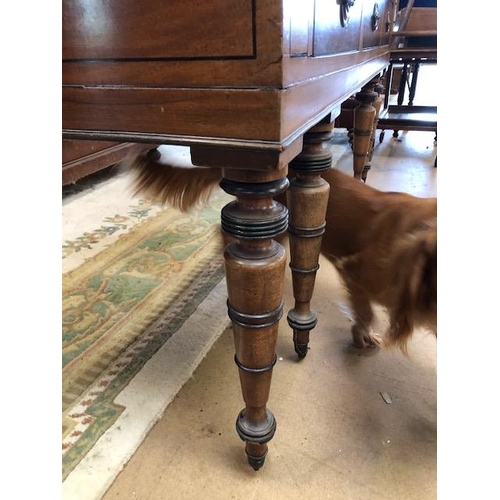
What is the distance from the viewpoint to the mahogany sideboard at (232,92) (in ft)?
1.27

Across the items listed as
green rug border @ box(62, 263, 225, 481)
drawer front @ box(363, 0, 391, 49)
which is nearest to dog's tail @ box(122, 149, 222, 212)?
green rug border @ box(62, 263, 225, 481)

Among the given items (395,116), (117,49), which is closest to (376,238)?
(117,49)

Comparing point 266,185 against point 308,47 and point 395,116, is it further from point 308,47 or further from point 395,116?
point 395,116

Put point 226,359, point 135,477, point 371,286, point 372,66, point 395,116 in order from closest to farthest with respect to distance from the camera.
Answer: point 135,477, point 371,286, point 226,359, point 372,66, point 395,116

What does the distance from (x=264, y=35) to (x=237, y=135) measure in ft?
0.30

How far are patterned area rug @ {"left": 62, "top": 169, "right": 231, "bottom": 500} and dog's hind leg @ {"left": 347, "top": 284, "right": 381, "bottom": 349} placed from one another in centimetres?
32

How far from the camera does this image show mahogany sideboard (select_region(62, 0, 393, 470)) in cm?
39

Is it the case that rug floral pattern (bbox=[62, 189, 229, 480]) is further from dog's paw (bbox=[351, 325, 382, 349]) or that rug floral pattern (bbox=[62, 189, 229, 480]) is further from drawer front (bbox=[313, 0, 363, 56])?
drawer front (bbox=[313, 0, 363, 56])

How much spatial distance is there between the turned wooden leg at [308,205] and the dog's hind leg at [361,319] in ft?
0.33

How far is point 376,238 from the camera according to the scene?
85cm

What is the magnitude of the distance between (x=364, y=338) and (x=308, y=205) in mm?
368

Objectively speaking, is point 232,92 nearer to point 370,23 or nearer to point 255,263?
point 255,263

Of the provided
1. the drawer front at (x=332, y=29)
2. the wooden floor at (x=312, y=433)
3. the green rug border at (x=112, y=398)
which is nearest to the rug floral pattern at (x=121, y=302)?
the green rug border at (x=112, y=398)

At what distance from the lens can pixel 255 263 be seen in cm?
54
